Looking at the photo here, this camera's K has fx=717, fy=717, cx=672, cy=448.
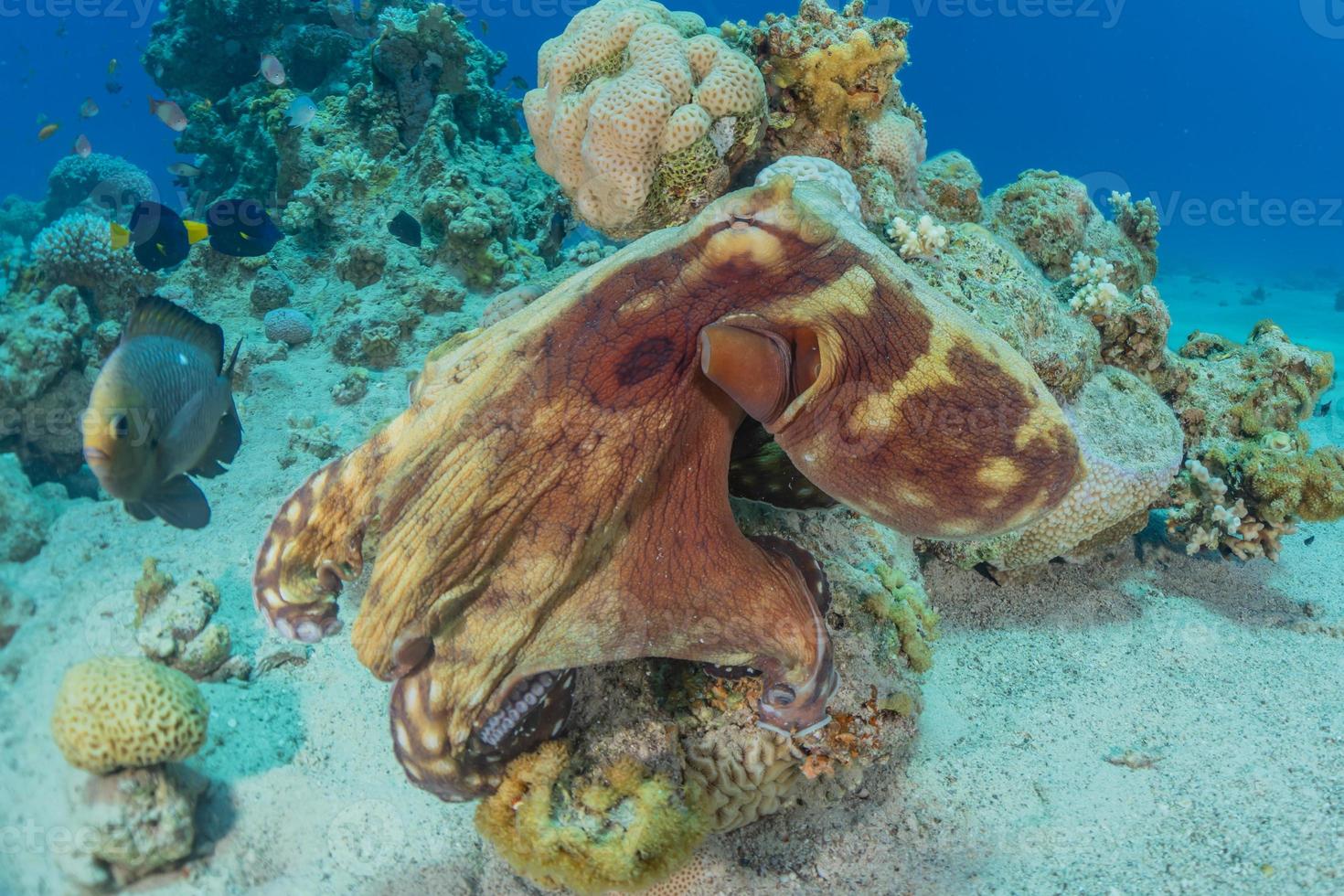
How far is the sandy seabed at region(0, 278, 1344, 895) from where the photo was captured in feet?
7.34

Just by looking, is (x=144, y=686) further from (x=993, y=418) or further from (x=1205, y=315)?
(x=1205, y=315)

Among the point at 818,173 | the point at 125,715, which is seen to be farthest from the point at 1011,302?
the point at 125,715

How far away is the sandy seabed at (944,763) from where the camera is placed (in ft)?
7.34

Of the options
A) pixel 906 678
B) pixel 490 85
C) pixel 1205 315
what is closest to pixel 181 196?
pixel 490 85

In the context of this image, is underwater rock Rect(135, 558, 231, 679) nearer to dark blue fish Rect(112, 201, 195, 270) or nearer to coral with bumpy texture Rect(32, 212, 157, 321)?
dark blue fish Rect(112, 201, 195, 270)

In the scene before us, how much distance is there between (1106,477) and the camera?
13.0ft

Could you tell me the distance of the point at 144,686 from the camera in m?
2.22

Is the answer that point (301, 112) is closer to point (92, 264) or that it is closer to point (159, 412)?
point (92, 264)

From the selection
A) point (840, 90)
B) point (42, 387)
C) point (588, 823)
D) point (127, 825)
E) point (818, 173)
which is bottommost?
point (42, 387)

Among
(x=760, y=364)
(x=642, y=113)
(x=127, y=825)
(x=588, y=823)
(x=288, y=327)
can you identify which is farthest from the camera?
(x=288, y=327)

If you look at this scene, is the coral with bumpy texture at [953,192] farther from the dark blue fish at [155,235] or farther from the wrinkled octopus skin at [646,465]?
the dark blue fish at [155,235]

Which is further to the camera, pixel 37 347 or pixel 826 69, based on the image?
pixel 37 347

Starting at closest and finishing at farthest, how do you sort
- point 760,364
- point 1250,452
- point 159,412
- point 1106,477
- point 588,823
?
point 760,364 → point 588,823 → point 159,412 → point 1106,477 → point 1250,452

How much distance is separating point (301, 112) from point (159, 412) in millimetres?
7858
